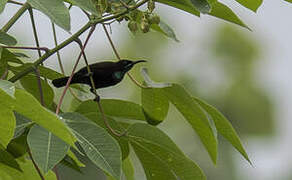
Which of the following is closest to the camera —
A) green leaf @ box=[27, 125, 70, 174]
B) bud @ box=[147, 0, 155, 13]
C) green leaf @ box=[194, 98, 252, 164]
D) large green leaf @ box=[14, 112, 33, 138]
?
green leaf @ box=[27, 125, 70, 174]

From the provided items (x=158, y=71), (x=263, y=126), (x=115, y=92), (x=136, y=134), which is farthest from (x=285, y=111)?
(x=136, y=134)

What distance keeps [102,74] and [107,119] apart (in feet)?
0.31

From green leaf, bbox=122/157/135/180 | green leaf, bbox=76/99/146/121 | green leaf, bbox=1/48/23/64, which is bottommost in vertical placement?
green leaf, bbox=122/157/135/180

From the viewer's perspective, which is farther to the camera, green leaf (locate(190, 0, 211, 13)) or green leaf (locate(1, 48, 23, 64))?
green leaf (locate(1, 48, 23, 64))

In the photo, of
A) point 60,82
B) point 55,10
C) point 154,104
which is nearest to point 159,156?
point 154,104

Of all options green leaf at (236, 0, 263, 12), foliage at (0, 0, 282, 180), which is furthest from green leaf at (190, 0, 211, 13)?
green leaf at (236, 0, 263, 12)

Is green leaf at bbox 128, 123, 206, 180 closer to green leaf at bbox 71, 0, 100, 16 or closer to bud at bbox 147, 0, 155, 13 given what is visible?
bud at bbox 147, 0, 155, 13

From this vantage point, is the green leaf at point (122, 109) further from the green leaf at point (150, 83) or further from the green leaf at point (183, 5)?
the green leaf at point (183, 5)

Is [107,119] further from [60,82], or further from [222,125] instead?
[222,125]

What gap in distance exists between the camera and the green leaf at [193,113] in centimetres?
155

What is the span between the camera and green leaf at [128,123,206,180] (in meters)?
1.61

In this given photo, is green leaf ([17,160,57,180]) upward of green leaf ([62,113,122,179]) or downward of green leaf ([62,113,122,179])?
downward

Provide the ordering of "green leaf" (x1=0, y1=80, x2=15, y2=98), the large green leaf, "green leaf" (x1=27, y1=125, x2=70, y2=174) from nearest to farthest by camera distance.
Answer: "green leaf" (x1=0, y1=80, x2=15, y2=98) < "green leaf" (x1=27, y1=125, x2=70, y2=174) < the large green leaf

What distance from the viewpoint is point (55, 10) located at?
126cm
